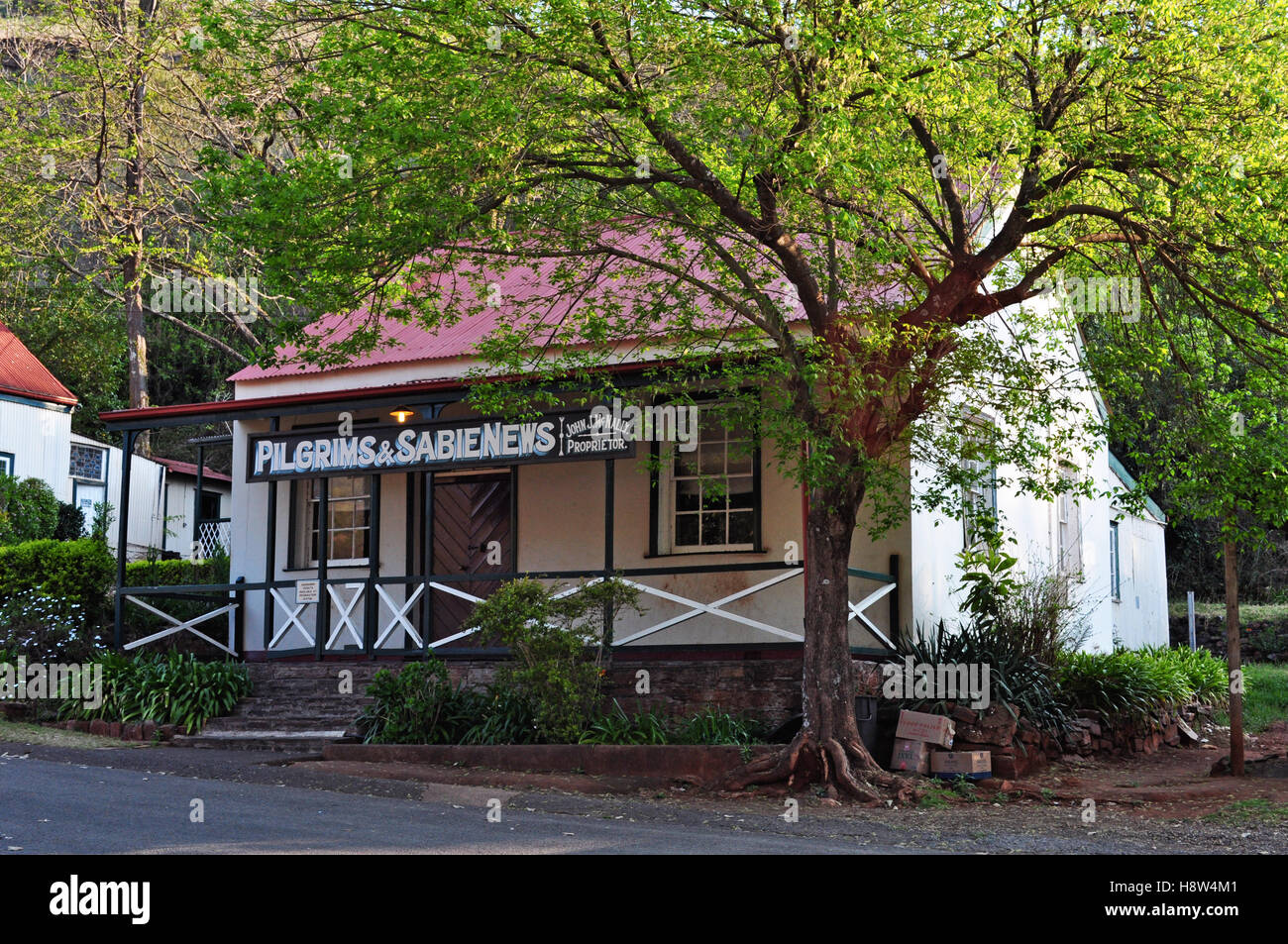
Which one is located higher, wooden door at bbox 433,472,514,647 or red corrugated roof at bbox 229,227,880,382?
red corrugated roof at bbox 229,227,880,382

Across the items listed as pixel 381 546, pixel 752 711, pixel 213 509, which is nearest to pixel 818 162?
pixel 752 711

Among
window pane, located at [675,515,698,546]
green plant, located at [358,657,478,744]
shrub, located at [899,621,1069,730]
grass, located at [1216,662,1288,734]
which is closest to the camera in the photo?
A: green plant, located at [358,657,478,744]

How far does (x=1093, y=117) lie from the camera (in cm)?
964

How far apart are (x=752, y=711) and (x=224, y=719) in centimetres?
572

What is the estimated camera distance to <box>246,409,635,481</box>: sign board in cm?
1276

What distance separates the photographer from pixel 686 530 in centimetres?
1398

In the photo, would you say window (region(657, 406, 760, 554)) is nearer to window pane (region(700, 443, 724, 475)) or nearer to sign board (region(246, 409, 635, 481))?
window pane (region(700, 443, 724, 475))

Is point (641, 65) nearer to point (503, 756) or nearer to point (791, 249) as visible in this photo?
point (791, 249)

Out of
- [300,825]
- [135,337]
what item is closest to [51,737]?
[300,825]

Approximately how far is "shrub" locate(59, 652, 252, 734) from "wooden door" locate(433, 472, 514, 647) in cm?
250

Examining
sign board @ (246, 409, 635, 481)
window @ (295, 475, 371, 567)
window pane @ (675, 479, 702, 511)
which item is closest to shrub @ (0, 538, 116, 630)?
window @ (295, 475, 371, 567)
